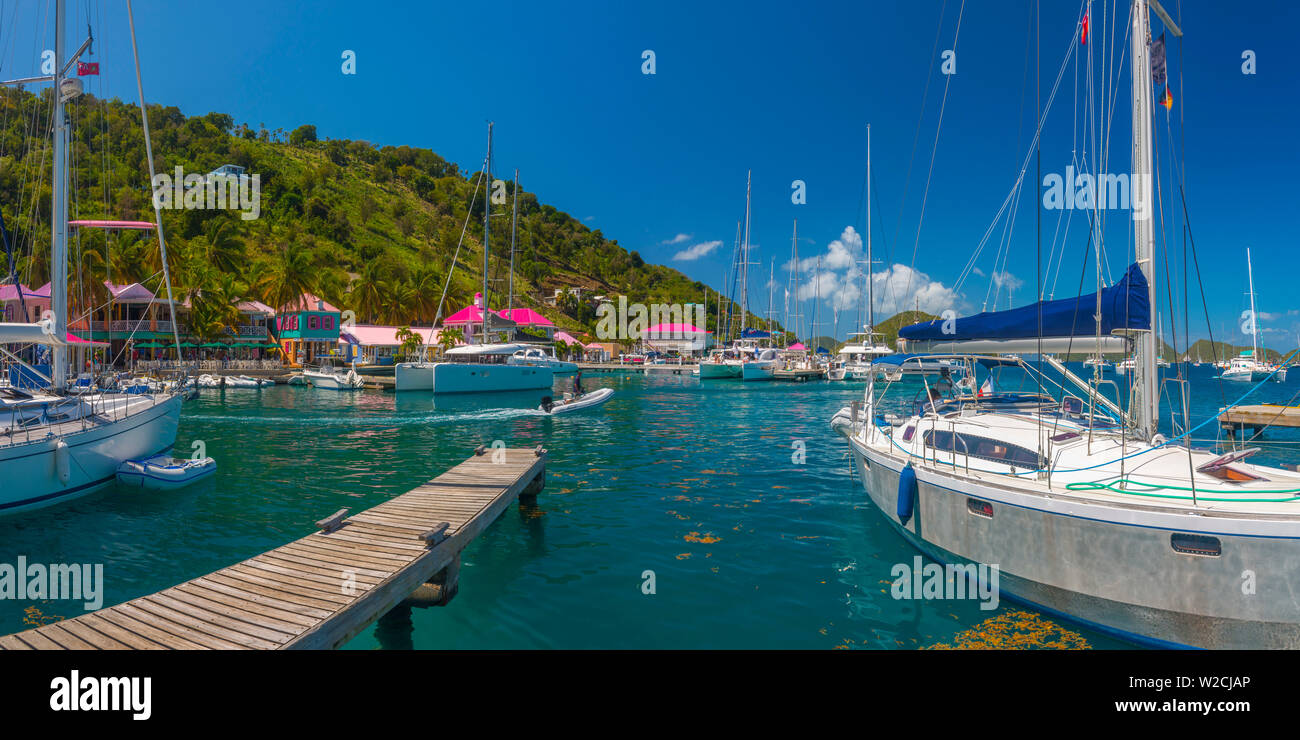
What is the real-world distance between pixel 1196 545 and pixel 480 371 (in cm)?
4337

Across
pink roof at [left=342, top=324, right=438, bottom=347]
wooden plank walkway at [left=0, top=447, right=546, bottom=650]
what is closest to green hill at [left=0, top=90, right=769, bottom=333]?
pink roof at [left=342, top=324, right=438, bottom=347]

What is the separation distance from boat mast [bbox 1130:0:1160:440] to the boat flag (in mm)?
95

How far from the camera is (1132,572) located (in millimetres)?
7035

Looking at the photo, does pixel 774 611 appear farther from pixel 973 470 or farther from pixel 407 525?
pixel 407 525

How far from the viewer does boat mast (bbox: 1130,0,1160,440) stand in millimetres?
9875

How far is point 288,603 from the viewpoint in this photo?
21.3ft

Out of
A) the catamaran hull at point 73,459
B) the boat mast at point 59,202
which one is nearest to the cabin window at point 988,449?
the catamaran hull at point 73,459

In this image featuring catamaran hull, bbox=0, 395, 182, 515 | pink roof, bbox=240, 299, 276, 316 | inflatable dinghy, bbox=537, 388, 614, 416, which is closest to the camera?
catamaran hull, bbox=0, 395, 182, 515

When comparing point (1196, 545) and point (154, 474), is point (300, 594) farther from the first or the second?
point (154, 474)

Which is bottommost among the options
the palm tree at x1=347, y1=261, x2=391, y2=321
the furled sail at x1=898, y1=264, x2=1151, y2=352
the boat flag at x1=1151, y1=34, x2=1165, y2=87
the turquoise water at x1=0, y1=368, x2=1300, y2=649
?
the turquoise water at x1=0, y1=368, x2=1300, y2=649

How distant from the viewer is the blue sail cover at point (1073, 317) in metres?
9.66

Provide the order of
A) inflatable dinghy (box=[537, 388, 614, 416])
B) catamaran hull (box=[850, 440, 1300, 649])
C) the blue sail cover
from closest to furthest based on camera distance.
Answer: catamaran hull (box=[850, 440, 1300, 649]) → the blue sail cover → inflatable dinghy (box=[537, 388, 614, 416])

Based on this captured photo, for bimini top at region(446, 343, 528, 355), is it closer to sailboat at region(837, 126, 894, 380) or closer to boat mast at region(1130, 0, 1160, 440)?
sailboat at region(837, 126, 894, 380)
